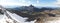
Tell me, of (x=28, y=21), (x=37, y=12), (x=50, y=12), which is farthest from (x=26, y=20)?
(x=50, y=12)

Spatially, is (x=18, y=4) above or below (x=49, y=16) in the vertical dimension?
above

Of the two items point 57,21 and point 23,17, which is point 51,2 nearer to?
point 57,21

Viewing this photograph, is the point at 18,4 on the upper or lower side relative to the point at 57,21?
upper

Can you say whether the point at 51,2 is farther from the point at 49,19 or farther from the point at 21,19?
the point at 21,19

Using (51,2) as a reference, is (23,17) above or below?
below

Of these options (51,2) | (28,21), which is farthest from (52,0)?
(28,21)

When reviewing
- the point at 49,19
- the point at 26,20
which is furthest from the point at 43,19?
the point at 26,20

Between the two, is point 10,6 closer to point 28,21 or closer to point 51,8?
point 28,21
